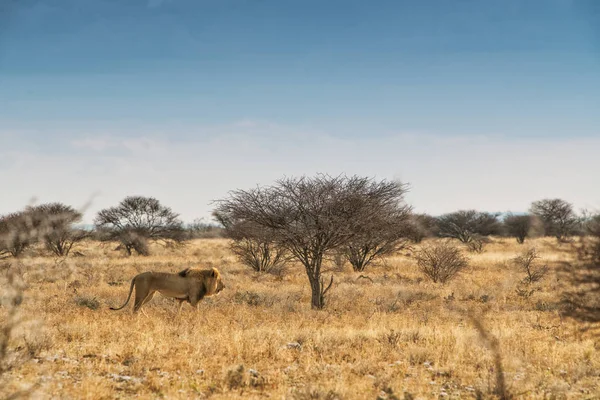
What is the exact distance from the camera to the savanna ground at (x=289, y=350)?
5.76m

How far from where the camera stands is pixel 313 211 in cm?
1249

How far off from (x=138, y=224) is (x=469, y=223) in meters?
40.6

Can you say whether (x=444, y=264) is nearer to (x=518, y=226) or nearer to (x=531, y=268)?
(x=531, y=268)

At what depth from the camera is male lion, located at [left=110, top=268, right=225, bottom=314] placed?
10734 millimetres

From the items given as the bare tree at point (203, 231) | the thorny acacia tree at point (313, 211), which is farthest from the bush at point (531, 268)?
the bare tree at point (203, 231)

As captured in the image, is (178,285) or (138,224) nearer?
(178,285)

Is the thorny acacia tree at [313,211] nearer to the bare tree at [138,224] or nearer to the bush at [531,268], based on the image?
the bush at [531,268]

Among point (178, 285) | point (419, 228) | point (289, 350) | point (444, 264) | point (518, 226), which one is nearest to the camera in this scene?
point (289, 350)

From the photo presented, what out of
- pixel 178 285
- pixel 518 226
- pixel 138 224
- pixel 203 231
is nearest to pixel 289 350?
pixel 178 285

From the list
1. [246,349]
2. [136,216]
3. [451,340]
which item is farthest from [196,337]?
[136,216]

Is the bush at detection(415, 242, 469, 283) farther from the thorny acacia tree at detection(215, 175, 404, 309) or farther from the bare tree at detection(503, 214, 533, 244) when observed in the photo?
the bare tree at detection(503, 214, 533, 244)

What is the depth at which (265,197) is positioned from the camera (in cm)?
1298

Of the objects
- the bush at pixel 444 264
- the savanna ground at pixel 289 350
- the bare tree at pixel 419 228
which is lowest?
the savanna ground at pixel 289 350

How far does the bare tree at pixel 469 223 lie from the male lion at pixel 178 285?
48385 mm
